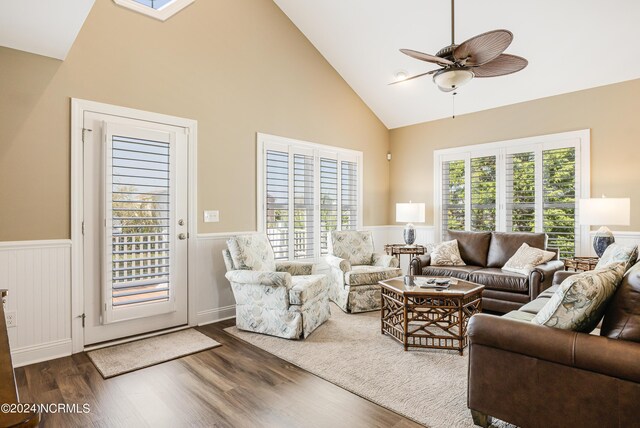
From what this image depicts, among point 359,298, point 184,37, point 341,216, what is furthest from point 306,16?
point 359,298

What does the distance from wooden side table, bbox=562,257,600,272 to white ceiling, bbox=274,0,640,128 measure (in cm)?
218

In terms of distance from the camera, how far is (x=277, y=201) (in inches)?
191

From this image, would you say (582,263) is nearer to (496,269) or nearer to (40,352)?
(496,269)

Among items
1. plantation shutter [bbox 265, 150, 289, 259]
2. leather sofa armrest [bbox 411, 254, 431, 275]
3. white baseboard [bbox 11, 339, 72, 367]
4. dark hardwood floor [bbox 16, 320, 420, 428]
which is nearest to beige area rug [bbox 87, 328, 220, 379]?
dark hardwood floor [bbox 16, 320, 420, 428]

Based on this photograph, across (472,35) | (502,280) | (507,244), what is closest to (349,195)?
(507,244)

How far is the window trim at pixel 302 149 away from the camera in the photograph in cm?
460

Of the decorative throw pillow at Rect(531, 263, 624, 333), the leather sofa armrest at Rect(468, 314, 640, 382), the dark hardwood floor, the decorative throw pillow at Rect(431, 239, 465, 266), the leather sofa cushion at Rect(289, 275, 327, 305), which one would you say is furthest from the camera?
the decorative throw pillow at Rect(431, 239, 465, 266)

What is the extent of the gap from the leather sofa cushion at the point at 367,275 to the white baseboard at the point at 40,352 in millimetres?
2853

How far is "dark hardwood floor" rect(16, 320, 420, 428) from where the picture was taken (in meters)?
2.20

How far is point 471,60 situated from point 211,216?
9.89 feet

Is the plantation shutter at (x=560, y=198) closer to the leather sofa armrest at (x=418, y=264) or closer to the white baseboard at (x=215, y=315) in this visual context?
the leather sofa armrest at (x=418, y=264)

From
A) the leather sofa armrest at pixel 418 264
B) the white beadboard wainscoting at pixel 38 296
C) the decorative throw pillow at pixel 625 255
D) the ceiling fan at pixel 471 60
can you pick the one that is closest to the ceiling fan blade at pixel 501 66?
the ceiling fan at pixel 471 60

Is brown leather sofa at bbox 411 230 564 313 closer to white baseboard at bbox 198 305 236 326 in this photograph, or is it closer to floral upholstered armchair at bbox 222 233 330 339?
floral upholstered armchair at bbox 222 233 330 339

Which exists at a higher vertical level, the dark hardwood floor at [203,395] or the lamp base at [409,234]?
the lamp base at [409,234]
